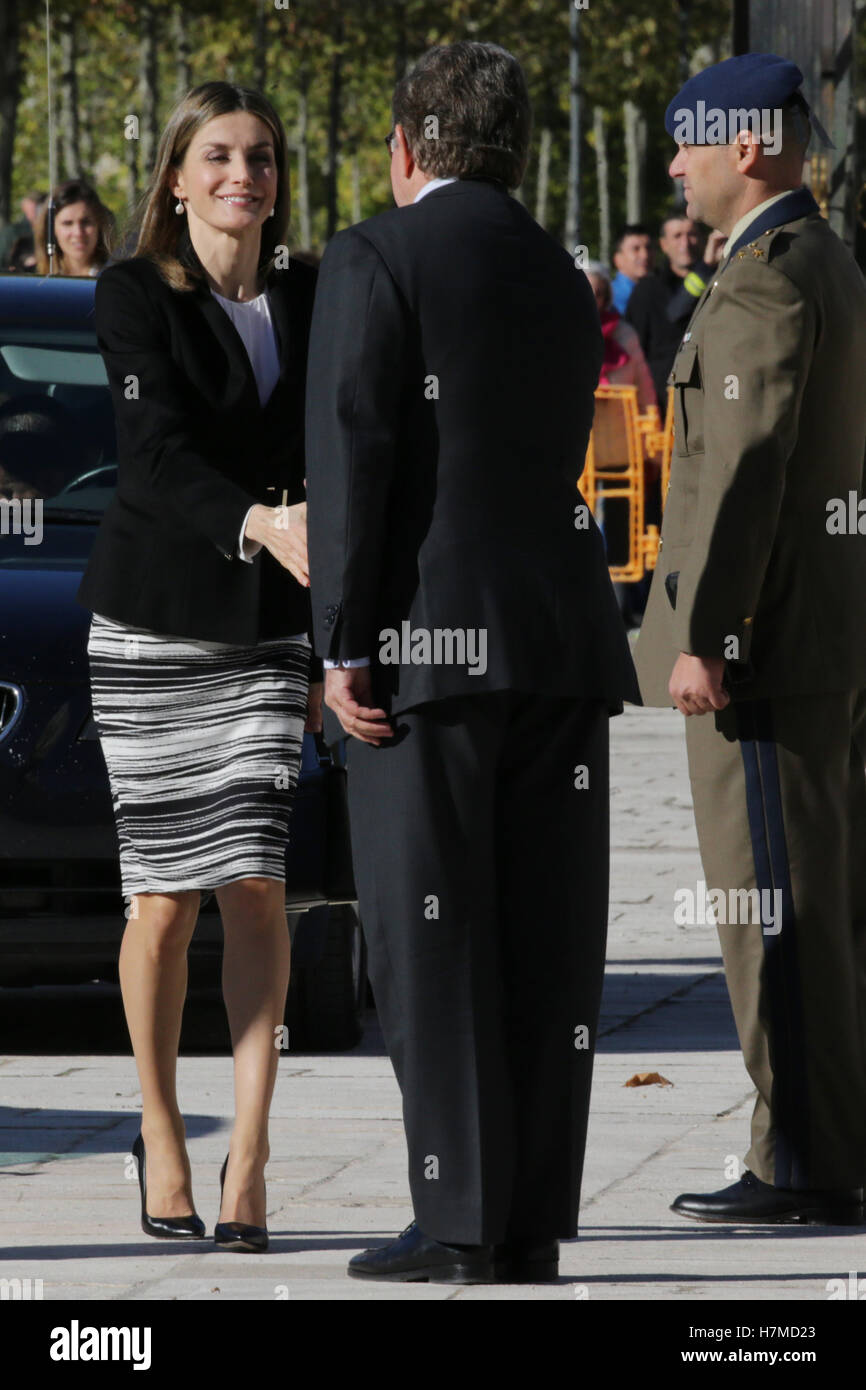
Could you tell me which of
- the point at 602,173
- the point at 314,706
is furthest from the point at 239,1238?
the point at 602,173

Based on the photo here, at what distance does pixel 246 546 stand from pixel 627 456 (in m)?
14.1

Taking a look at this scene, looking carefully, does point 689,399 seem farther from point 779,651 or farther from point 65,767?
point 65,767

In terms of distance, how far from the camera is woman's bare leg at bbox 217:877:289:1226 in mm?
4789

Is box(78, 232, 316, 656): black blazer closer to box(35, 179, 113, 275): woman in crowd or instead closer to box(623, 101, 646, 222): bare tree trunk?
box(35, 179, 113, 275): woman in crowd

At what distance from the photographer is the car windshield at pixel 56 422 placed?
7039 mm

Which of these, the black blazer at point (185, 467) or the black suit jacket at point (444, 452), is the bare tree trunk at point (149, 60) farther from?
the black suit jacket at point (444, 452)

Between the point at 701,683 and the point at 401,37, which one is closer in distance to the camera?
the point at 701,683

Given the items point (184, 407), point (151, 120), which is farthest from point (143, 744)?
point (151, 120)

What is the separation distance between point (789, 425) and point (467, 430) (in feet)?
2.52

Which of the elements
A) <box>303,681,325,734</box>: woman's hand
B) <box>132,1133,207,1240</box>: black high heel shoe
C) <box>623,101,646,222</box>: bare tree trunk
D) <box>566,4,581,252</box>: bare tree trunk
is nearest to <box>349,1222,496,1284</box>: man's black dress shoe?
<box>132,1133,207,1240</box>: black high heel shoe

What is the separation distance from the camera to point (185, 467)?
189 inches

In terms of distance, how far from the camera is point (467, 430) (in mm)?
4391
